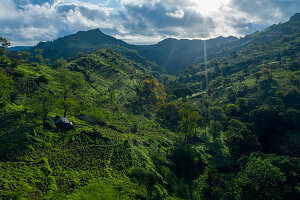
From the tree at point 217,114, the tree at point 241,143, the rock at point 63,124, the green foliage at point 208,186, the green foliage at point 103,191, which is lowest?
the green foliage at point 208,186

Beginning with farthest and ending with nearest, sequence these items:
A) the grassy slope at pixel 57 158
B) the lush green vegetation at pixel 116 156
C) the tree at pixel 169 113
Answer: the tree at pixel 169 113 → the lush green vegetation at pixel 116 156 → the grassy slope at pixel 57 158

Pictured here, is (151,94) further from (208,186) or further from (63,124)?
(208,186)

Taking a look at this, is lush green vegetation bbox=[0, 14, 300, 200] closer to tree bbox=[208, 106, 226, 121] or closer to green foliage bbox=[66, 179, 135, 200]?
green foliage bbox=[66, 179, 135, 200]

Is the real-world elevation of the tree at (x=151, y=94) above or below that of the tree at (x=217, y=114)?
above

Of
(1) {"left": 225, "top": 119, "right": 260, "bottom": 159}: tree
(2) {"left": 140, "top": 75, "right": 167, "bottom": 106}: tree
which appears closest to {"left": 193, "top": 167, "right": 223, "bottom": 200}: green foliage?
(1) {"left": 225, "top": 119, "right": 260, "bottom": 159}: tree

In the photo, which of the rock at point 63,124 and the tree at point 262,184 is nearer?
the tree at point 262,184

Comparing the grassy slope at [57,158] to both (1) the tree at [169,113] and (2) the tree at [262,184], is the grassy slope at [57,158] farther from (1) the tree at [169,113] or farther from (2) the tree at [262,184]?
(1) the tree at [169,113]

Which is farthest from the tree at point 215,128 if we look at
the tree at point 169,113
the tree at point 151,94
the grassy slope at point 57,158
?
the tree at point 151,94

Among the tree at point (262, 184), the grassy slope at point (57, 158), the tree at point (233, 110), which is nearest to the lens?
the grassy slope at point (57, 158)

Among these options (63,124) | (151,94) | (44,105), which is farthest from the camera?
(151,94)

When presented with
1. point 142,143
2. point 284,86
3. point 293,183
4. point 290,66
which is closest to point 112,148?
point 142,143

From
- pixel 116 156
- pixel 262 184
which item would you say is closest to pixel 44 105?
pixel 116 156
